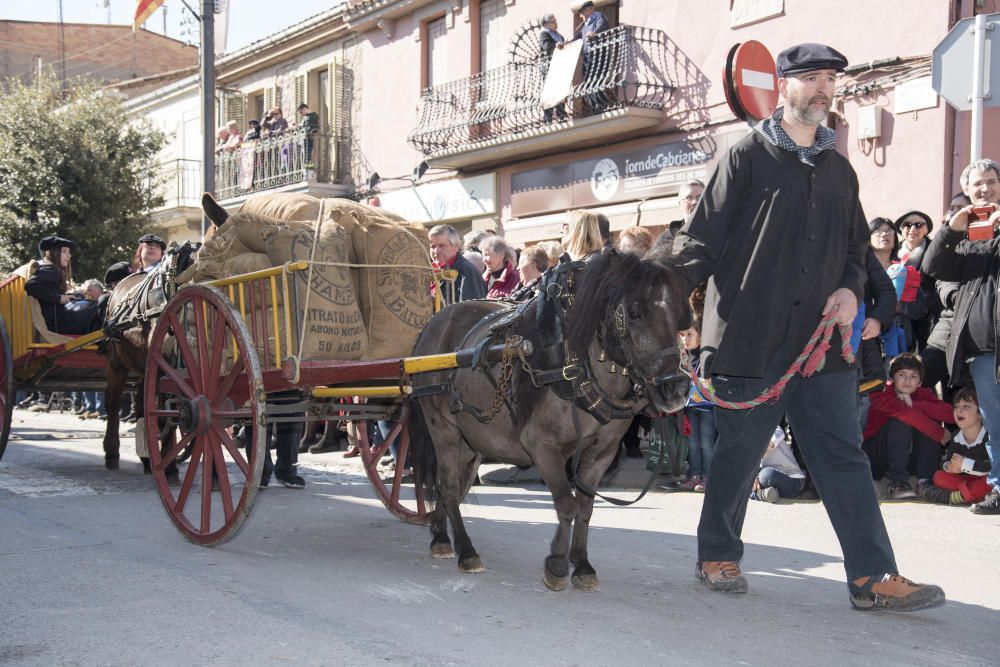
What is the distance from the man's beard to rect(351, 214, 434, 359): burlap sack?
2389 millimetres

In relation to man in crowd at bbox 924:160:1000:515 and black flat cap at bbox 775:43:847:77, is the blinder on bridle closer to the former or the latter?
black flat cap at bbox 775:43:847:77

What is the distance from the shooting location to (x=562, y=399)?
4.77 meters

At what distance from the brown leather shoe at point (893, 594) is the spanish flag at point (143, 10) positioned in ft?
67.5

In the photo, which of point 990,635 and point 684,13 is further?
point 684,13

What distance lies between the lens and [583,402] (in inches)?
184

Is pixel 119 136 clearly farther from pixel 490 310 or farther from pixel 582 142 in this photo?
pixel 490 310

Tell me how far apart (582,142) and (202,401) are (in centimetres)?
1215

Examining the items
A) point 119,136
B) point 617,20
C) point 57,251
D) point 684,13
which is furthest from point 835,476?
point 119,136

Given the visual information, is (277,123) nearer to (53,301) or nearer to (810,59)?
(53,301)

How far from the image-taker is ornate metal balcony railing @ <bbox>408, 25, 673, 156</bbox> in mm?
16047

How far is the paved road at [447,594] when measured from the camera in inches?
154

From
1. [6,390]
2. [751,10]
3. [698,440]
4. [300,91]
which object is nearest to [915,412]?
[698,440]

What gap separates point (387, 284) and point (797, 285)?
7.94 feet

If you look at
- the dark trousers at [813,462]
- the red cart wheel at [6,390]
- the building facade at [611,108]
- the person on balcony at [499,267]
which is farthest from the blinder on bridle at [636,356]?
the building facade at [611,108]
